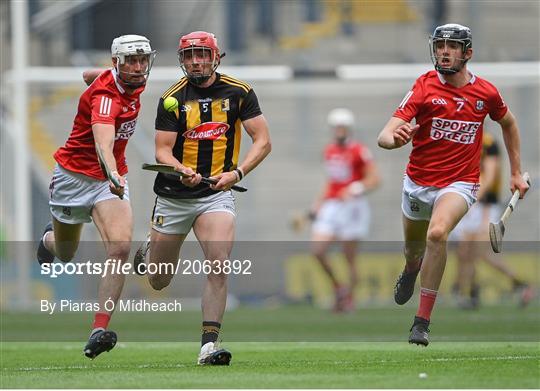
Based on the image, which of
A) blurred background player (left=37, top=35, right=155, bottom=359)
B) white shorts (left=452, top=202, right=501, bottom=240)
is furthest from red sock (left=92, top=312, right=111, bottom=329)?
white shorts (left=452, top=202, right=501, bottom=240)

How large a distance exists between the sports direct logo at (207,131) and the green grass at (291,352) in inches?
64.3

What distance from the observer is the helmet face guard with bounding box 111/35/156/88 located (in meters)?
10.4

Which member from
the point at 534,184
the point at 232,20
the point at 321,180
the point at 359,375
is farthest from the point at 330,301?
the point at 359,375

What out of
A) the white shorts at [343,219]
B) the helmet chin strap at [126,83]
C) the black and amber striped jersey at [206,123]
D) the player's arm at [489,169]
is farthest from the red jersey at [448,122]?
the white shorts at [343,219]

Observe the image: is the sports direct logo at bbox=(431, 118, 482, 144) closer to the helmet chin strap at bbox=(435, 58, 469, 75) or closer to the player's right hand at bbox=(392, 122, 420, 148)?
the helmet chin strap at bbox=(435, 58, 469, 75)

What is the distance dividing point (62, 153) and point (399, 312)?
7389 mm

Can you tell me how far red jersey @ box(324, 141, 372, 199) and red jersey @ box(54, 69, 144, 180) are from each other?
7.98 meters

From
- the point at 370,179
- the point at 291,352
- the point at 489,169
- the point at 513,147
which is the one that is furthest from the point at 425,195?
the point at 370,179

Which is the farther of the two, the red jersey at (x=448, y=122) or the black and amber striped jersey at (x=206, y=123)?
the red jersey at (x=448, y=122)

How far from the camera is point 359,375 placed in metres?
9.08

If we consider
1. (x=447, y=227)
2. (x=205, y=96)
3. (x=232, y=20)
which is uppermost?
(x=205, y=96)

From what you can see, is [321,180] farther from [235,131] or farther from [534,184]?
[235,131]

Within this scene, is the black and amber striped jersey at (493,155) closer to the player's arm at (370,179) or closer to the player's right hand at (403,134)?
the player's arm at (370,179)

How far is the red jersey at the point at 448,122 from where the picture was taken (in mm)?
10641
